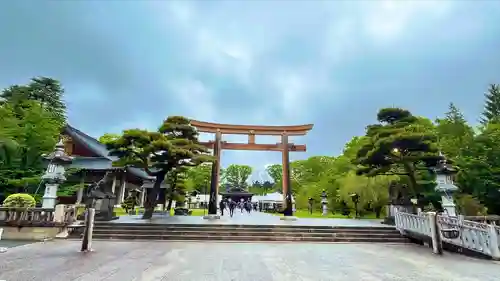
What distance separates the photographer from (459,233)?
8.45m

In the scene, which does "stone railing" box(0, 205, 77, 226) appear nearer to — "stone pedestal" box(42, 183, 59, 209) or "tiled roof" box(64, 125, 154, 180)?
"stone pedestal" box(42, 183, 59, 209)

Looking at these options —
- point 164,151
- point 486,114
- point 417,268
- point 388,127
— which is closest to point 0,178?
point 164,151

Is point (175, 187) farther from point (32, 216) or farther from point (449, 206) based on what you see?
point (449, 206)

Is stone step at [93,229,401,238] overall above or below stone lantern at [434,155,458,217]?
below

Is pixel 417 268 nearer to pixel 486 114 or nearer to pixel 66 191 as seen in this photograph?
pixel 66 191

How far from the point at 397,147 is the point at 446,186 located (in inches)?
96.9

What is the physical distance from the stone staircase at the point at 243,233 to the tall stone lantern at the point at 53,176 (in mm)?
1971

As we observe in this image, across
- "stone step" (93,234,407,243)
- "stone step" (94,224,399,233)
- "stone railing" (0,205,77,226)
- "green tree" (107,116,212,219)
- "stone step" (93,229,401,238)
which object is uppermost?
"green tree" (107,116,212,219)

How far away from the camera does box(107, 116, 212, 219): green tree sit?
13617 mm

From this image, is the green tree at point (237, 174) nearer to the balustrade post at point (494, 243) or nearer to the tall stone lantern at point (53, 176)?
the tall stone lantern at point (53, 176)

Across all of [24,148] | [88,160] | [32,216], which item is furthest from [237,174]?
[32,216]

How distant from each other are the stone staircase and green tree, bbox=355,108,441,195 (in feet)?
11.6

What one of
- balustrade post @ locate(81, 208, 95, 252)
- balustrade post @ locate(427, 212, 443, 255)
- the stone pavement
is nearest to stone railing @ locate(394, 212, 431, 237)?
balustrade post @ locate(427, 212, 443, 255)

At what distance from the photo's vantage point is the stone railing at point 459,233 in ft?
24.6
